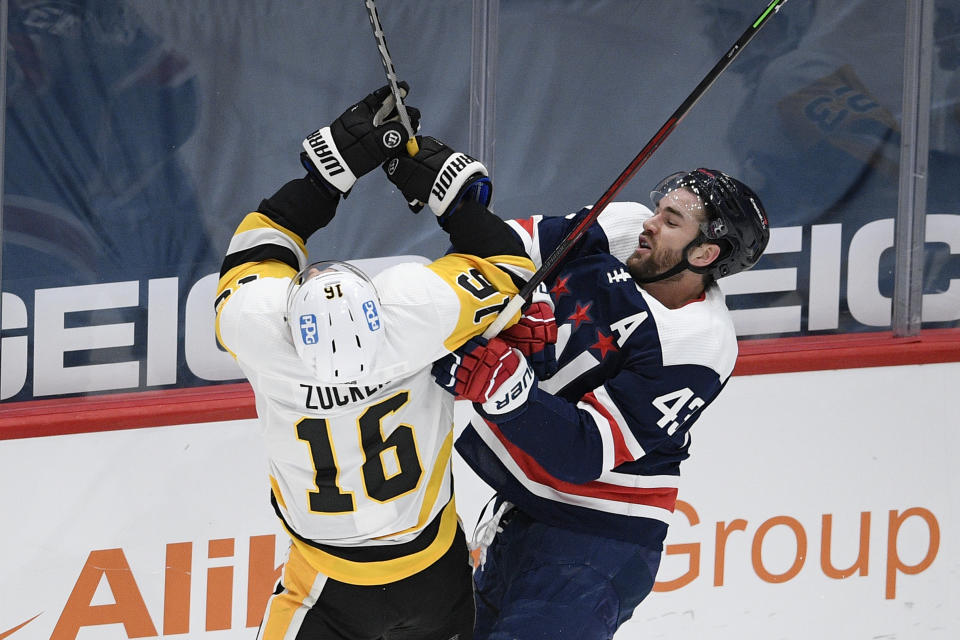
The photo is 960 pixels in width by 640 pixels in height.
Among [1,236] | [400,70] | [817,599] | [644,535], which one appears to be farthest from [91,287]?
[817,599]

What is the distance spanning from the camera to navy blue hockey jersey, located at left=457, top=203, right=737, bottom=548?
Result: 2297 millimetres

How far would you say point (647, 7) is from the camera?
3822mm

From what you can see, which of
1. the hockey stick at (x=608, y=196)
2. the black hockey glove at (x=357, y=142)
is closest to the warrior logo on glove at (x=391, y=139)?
the black hockey glove at (x=357, y=142)

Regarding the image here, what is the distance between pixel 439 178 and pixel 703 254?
548mm

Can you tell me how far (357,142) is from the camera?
7.32 feet

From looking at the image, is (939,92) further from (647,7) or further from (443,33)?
(443,33)

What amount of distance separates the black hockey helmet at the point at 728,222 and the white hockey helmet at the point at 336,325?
77cm

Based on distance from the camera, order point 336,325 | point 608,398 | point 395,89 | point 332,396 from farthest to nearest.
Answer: point 608,398, point 395,89, point 332,396, point 336,325

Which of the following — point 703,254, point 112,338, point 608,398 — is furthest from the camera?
point 112,338

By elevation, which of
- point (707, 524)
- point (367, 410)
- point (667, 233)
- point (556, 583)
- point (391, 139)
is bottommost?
point (556, 583)

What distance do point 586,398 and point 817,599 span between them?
1627 mm

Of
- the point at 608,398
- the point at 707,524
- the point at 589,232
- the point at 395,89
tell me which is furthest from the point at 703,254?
the point at 707,524

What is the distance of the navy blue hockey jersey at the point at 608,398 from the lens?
2297 millimetres

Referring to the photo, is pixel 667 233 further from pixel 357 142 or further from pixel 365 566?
pixel 365 566
